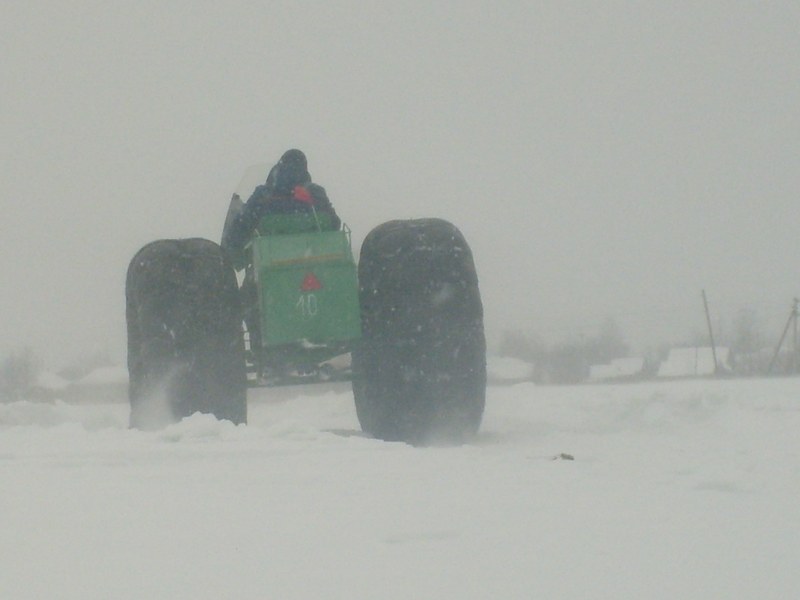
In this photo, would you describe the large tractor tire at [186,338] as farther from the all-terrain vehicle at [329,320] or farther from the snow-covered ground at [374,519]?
the snow-covered ground at [374,519]

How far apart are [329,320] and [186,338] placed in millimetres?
764

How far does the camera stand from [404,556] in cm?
257

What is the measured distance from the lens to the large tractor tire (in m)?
6.02

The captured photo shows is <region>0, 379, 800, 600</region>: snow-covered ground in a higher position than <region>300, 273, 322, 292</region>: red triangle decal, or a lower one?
lower

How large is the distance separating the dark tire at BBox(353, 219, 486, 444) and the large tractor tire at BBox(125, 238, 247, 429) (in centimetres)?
78

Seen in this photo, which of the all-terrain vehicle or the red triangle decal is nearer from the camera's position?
the all-terrain vehicle

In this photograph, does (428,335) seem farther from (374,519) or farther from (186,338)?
(374,519)

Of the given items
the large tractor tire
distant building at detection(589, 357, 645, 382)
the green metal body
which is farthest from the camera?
distant building at detection(589, 357, 645, 382)

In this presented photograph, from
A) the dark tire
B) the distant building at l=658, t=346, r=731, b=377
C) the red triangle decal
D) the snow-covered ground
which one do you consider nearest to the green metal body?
the red triangle decal

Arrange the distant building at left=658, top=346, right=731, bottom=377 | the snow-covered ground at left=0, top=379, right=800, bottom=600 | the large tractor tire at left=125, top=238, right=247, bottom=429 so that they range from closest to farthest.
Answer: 1. the snow-covered ground at left=0, top=379, right=800, bottom=600
2. the large tractor tire at left=125, top=238, right=247, bottom=429
3. the distant building at left=658, top=346, right=731, bottom=377

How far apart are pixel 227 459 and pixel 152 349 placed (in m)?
2.04

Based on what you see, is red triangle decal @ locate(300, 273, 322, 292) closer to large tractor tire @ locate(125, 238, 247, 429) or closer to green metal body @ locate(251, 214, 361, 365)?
green metal body @ locate(251, 214, 361, 365)

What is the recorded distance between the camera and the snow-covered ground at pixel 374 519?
2371mm

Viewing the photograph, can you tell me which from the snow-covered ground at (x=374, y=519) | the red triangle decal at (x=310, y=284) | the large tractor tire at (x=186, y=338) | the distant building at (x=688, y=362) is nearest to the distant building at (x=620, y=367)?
the distant building at (x=688, y=362)
